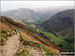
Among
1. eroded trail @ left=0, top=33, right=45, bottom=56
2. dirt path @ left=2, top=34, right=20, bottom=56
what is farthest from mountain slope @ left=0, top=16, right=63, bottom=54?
eroded trail @ left=0, top=33, right=45, bottom=56

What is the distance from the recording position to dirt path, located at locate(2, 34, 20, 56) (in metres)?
14.2

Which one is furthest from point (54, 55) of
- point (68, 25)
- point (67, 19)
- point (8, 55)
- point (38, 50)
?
point (67, 19)

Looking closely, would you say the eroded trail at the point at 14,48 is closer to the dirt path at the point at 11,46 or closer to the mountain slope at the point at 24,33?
the dirt path at the point at 11,46

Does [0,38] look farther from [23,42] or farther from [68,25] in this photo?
[68,25]

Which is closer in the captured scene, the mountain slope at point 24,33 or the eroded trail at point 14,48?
the eroded trail at point 14,48

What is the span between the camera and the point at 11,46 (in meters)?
14.9

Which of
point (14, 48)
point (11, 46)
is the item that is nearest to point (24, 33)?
point (11, 46)

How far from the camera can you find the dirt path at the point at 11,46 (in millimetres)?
14166

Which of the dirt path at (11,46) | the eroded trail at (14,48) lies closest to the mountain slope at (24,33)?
the dirt path at (11,46)

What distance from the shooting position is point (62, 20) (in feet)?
313

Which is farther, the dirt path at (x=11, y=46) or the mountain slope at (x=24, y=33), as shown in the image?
the mountain slope at (x=24, y=33)

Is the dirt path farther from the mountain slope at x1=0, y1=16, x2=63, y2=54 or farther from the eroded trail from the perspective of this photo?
the mountain slope at x1=0, y1=16, x2=63, y2=54

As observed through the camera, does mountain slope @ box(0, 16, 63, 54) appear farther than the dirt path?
Yes

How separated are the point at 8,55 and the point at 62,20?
83.2 meters
